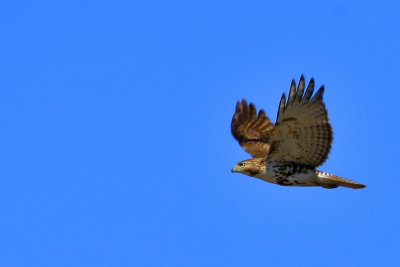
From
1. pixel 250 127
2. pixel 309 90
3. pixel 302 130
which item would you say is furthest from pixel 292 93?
pixel 250 127

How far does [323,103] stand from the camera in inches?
558

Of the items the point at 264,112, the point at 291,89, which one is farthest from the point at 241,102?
the point at 291,89

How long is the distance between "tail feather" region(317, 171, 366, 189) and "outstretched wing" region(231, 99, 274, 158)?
2.58 m

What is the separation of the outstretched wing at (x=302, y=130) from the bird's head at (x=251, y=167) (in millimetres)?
246

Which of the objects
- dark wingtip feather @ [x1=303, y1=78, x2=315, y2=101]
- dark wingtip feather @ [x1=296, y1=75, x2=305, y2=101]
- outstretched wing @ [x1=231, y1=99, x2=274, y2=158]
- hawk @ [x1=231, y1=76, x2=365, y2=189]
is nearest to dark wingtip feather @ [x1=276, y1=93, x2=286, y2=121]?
hawk @ [x1=231, y1=76, x2=365, y2=189]

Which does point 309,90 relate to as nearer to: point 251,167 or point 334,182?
point 334,182

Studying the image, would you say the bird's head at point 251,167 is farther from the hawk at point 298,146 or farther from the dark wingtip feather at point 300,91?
the dark wingtip feather at point 300,91

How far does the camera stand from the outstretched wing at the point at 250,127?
693 inches

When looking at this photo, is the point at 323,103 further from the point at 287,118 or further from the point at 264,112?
the point at 264,112

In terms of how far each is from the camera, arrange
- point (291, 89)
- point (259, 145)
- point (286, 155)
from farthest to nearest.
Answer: point (259, 145)
point (286, 155)
point (291, 89)

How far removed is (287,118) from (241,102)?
4.08 meters

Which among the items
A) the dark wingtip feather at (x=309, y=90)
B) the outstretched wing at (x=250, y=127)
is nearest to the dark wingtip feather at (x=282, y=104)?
the dark wingtip feather at (x=309, y=90)

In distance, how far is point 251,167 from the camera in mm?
15352

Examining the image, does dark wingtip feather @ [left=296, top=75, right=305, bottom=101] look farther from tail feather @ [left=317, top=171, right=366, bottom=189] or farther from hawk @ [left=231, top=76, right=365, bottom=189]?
tail feather @ [left=317, top=171, right=366, bottom=189]
